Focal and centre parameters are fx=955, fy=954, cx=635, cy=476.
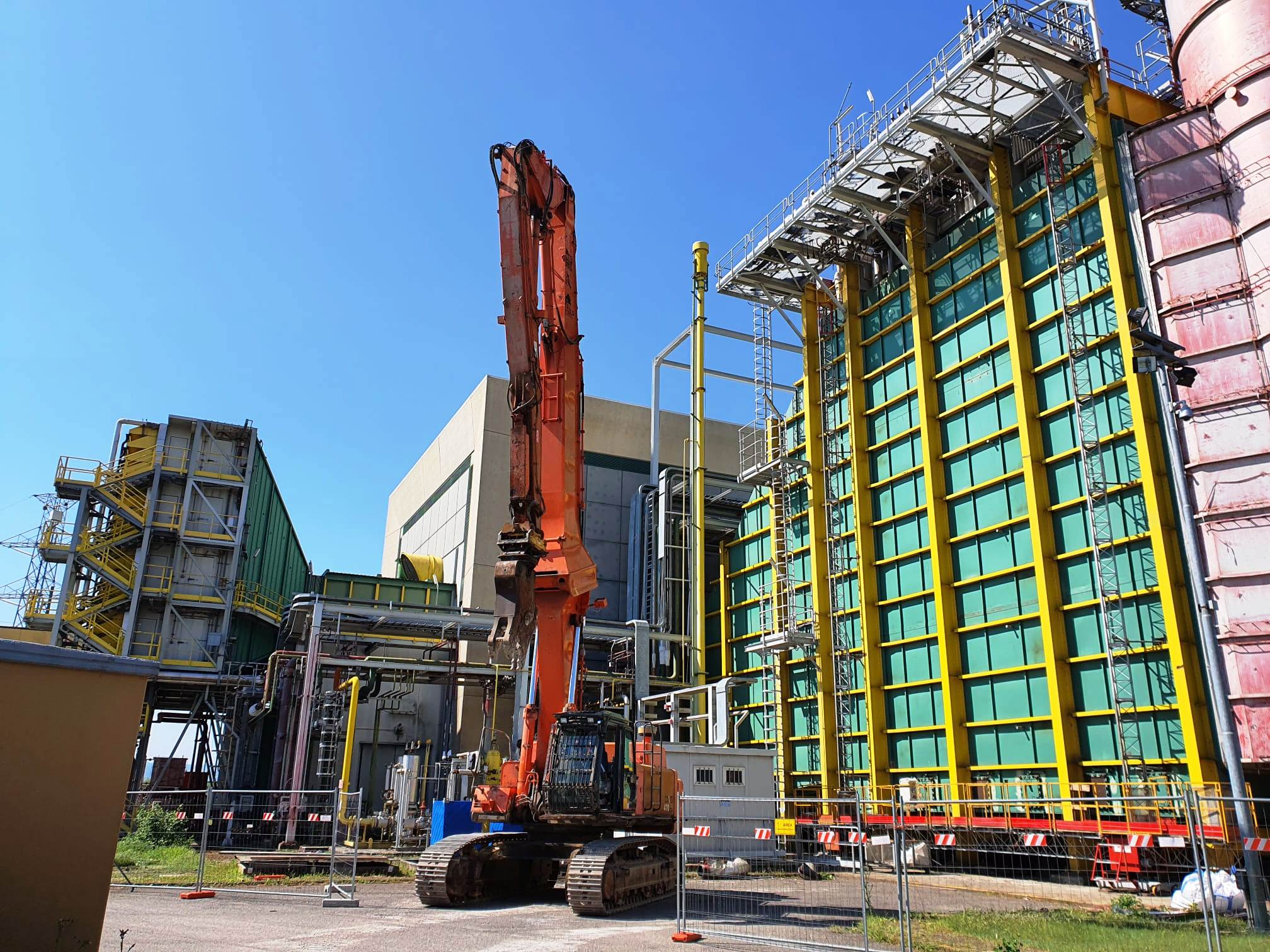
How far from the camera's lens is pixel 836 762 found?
1059 inches

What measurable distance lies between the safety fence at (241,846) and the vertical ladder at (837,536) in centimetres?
1336

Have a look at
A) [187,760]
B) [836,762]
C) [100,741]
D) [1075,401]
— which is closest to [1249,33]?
[1075,401]

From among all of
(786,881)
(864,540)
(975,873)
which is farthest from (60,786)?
(864,540)

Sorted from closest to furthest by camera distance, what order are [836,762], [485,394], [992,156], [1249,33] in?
[1249,33]
[992,156]
[836,762]
[485,394]

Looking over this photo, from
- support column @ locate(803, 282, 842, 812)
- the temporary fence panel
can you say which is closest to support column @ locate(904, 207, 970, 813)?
→ the temporary fence panel

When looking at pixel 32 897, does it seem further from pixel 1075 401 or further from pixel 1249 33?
pixel 1249 33

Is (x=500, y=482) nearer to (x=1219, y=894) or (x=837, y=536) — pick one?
(x=837, y=536)

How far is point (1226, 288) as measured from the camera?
19.0 metres

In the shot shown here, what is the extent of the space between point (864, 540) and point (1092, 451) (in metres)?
7.79

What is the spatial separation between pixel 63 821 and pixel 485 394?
3453 cm

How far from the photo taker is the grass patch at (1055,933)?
10070mm

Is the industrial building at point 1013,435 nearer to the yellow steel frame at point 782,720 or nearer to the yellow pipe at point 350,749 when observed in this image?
the yellow steel frame at point 782,720

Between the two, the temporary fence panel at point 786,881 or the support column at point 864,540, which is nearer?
the temporary fence panel at point 786,881

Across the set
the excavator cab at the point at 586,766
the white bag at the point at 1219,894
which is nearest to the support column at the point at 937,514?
the white bag at the point at 1219,894
